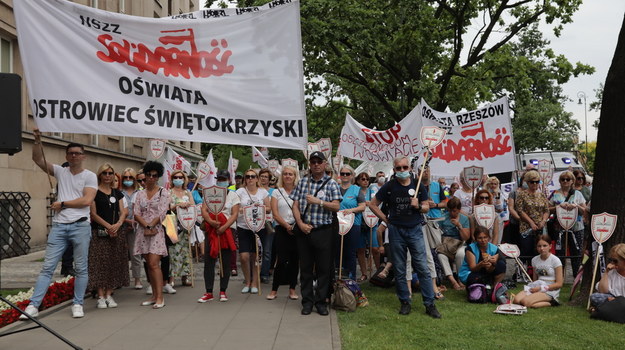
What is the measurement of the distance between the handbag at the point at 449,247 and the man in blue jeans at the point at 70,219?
5.12 metres

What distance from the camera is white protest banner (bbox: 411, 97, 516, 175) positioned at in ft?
37.5

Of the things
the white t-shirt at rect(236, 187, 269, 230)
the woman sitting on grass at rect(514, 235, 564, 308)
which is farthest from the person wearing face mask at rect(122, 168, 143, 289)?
the woman sitting on grass at rect(514, 235, 564, 308)

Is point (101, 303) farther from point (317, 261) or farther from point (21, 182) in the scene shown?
point (21, 182)

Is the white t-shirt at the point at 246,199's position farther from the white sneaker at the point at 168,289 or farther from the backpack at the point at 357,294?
the backpack at the point at 357,294

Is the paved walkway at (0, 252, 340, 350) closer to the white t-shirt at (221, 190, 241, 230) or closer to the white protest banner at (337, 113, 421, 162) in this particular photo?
the white t-shirt at (221, 190, 241, 230)

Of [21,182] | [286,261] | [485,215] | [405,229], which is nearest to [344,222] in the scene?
[405,229]

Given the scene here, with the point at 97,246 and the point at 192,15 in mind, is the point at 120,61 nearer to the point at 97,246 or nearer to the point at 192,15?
the point at 192,15

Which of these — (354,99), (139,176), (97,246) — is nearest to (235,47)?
(97,246)

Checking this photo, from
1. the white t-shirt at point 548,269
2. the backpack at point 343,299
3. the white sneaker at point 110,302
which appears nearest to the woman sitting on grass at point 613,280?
the white t-shirt at point 548,269

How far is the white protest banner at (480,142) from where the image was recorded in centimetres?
1142

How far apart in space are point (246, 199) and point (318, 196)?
6.81 ft

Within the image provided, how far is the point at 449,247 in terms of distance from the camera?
9.41 metres

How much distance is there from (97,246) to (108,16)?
3.18 meters

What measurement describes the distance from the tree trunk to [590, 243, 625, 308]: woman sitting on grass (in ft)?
2.24
